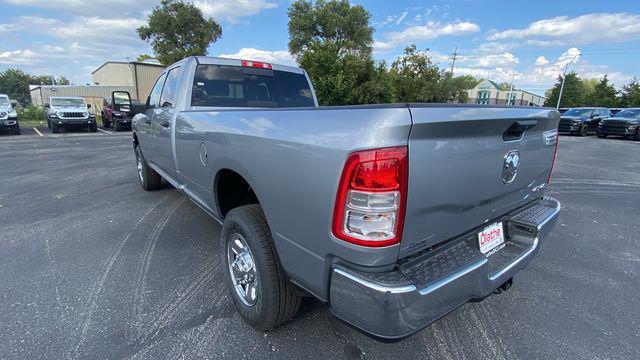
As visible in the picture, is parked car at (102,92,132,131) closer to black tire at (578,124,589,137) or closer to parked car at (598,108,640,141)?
black tire at (578,124,589,137)

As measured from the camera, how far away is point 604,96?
4612 cm

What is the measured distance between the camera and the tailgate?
1515mm

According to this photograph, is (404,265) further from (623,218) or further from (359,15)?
(359,15)

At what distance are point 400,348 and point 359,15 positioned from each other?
40360 mm

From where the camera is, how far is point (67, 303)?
2592mm

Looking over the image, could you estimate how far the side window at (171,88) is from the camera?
12.5 ft

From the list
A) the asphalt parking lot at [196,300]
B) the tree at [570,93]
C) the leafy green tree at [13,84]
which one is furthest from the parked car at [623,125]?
the leafy green tree at [13,84]

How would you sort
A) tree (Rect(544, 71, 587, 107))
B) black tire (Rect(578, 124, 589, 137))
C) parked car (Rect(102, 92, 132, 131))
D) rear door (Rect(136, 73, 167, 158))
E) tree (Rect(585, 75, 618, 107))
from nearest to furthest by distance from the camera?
rear door (Rect(136, 73, 167, 158)), parked car (Rect(102, 92, 132, 131)), black tire (Rect(578, 124, 589, 137)), tree (Rect(585, 75, 618, 107)), tree (Rect(544, 71, 587, 107))

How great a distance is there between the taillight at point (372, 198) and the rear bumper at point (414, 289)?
0.61ft

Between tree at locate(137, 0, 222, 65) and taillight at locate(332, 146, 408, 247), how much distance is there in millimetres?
34531

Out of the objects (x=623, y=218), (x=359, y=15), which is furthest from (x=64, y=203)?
(x=359, y=15)

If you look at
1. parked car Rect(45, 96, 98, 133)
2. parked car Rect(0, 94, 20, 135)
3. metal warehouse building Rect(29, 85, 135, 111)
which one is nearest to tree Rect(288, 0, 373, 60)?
metal warehouse building Rect(29, 85, 135, 111)

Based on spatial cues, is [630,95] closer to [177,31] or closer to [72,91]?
[177,31]

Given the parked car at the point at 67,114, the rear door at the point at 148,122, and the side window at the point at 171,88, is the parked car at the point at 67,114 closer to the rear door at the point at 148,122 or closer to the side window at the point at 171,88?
the rear door at the point at 148,122
